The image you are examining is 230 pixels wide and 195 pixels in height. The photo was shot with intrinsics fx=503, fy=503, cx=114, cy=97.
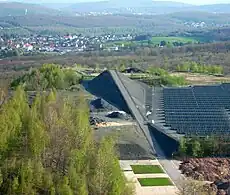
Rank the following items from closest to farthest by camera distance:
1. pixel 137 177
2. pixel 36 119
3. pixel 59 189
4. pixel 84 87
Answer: pixel 59 189, pixel 36 119, pixel 137 177, pixel 84 87

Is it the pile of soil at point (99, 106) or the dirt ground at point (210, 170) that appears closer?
the dirt ground at point (210, 170)

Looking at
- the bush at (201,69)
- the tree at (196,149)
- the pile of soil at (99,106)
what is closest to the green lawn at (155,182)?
the tree at (196,149)

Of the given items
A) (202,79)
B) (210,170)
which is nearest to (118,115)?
(210,170)

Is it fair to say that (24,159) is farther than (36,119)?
No

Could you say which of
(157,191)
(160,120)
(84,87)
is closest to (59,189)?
(157,191)

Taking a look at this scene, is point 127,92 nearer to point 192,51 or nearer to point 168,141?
point 168,141

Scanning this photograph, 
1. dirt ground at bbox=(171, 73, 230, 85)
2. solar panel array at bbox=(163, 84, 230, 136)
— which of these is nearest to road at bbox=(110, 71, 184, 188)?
solar panel array at bbox=(163, 84, 230, 136)

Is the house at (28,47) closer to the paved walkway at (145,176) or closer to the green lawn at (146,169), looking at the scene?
the paved walkway at (145,176)

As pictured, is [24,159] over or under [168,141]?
over
